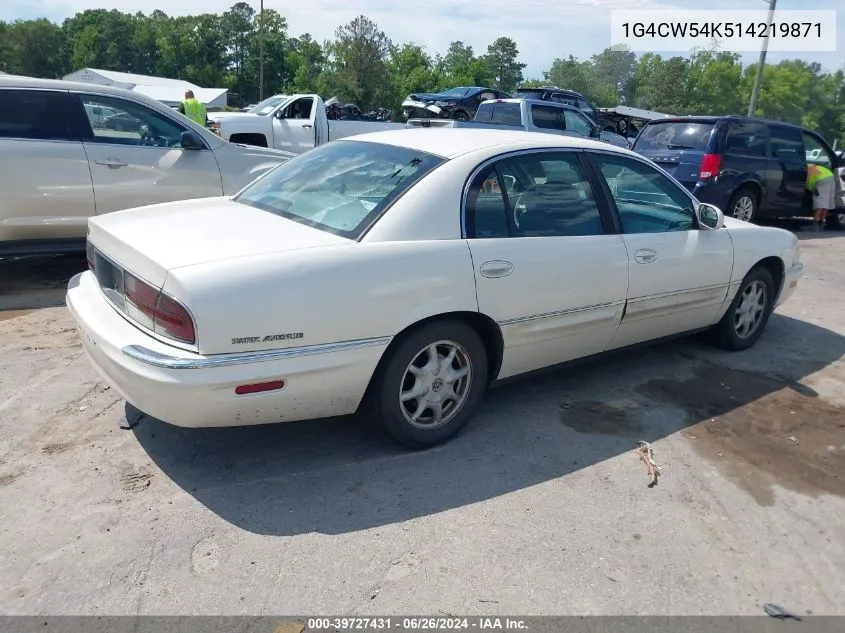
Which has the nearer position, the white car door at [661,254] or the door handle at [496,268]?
the door handle at [496,268]

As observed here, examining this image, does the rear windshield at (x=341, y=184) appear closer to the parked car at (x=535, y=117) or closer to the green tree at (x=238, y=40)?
the parked car at (x=535, y=117)

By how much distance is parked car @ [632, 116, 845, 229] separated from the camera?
9.64 meters

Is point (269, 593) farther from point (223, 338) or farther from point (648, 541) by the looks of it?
point (648, 541)

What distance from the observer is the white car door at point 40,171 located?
5.71 metres

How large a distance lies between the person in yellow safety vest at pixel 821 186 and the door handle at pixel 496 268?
32.8ft

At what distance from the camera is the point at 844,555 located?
9.40 ft

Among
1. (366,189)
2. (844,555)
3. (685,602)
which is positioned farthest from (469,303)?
(844,555)

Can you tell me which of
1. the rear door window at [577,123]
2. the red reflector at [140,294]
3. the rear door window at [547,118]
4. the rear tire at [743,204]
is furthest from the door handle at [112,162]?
the rear door window at [577,123]

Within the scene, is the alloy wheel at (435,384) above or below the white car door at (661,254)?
below

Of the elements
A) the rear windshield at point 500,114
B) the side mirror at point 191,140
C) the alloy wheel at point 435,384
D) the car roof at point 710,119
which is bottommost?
the alloy wheel at point 435,384

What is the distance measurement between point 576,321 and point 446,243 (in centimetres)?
102

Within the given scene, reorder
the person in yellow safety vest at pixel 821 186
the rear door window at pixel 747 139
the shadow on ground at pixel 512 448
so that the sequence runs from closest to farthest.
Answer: the shadow on ground at pixel 512 448 → the rear door window at pixel 747 139 → the person in yellow safety vest at pixel 821 186

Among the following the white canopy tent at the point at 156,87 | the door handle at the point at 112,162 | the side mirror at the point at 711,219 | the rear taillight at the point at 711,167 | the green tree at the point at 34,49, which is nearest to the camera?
the side mirror at the point at 711,219

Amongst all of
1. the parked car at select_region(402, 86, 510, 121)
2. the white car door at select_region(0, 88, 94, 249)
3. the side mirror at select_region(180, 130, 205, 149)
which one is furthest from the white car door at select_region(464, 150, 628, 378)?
the parked car at select_region(402, 86, 510, 121)
